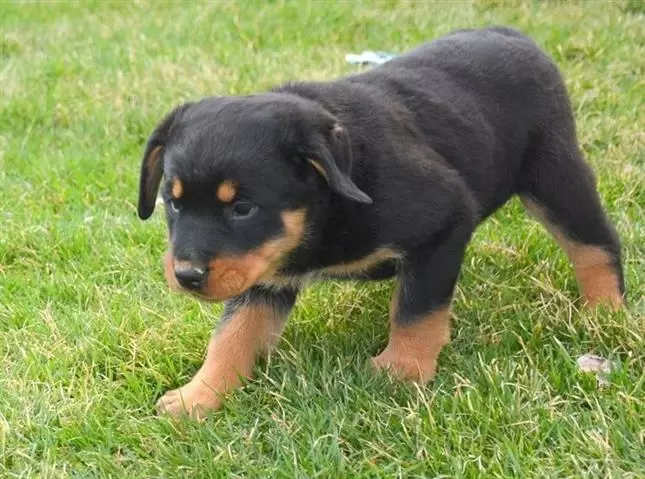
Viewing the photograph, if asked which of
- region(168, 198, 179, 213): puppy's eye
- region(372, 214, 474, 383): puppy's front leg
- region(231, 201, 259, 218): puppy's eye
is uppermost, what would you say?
region(231, 201, 259, 218): puppy's eye

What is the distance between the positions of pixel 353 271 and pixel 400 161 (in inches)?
17.4

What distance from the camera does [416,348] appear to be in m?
3.26

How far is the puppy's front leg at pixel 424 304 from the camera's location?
3.23 meters

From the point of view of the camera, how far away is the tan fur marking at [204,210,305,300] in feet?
9.19

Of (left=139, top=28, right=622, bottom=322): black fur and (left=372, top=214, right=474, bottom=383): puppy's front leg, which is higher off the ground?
(left=139, top=28, right=622, bottom=322): black fur

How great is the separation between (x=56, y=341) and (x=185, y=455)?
1030 mm

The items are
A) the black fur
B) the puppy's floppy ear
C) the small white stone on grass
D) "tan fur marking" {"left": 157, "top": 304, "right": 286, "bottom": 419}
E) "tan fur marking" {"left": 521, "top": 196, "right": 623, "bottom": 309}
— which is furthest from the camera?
"tan fur marking" {"left": 521, "top": 196, "right": 623, "bottom": 309}

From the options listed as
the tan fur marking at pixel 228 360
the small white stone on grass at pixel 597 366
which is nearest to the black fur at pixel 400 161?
the tan fur marking at pixel 228 360

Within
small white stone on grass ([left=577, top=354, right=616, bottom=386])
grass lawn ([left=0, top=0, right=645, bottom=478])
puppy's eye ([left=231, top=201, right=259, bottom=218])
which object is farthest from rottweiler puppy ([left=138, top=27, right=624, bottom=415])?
small white stone on grass ([left=577, top=354, right=616, bottom=386])

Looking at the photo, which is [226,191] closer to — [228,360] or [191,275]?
[191,275]

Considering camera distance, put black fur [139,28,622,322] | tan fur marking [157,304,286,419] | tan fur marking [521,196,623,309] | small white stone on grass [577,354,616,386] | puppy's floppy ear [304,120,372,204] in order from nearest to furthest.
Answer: puppy's floppy ear [304,120,372,204], black fur [139,28,622,322], small white stone on grass [577,354,616,386], tan fur marking [157,304,286,419], tan fur marking [521,196,623,309]

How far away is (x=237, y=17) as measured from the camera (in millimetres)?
8617

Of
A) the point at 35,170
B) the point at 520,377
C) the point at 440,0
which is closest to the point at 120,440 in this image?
the point at 520,377

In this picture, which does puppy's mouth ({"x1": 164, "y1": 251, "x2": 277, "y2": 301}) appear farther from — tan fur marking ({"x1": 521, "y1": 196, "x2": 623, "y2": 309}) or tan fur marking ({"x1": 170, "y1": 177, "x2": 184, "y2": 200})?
tan fur marking ({"x1": 521, "y1": 196, "x2": 623, "y2": 309})
